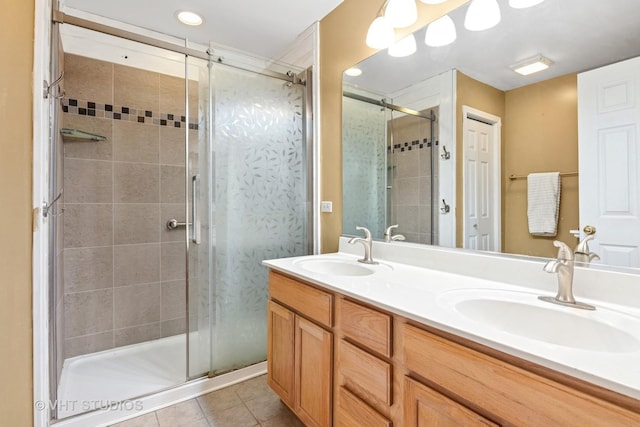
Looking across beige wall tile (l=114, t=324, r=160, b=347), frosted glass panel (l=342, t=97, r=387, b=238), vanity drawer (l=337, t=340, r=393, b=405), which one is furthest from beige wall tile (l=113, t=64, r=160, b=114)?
vanity drawer (l=337, t=340, r=393, b=405)

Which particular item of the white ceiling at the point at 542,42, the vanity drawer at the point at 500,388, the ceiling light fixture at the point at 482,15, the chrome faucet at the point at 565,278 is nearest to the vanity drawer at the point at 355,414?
the vanity drawer at the point at 500,388

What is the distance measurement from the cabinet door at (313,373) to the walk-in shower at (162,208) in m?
0.71

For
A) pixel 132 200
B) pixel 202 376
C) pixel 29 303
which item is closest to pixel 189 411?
pixel 202 376

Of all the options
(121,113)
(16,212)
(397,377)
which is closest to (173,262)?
(121,113)

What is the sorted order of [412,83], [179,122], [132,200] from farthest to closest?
[179,122] < [132,200] < [412,83]

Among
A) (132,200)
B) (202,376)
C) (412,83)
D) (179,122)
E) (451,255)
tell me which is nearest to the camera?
(451,255)

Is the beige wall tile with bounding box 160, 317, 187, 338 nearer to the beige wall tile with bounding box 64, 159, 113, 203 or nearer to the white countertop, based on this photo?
the beige wall tile with bounding box 64, 159, 113, 203

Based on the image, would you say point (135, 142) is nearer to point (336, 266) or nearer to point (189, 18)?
point (189, 18)

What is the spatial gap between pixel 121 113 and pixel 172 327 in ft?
5.57

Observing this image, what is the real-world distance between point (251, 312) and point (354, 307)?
112cm

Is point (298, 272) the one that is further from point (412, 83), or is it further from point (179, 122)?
point (179, 122)

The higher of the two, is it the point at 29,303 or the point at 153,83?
the point at 153,83

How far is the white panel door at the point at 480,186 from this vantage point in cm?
130

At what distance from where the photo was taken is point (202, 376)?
73.9 inches
